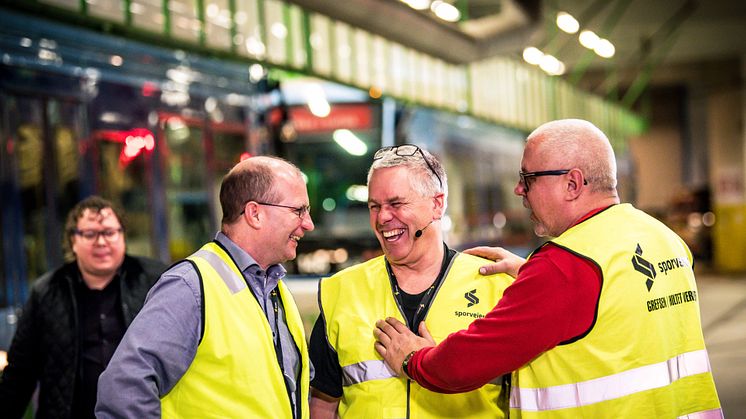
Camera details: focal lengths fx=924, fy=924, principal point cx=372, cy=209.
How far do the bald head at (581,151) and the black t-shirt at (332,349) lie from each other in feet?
2.13

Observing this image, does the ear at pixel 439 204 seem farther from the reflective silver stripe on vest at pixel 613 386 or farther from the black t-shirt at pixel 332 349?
the reflective silver stripe on vest at pixel 613 386

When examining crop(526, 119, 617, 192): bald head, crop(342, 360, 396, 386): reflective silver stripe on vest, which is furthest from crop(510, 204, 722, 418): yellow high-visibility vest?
crop(342, 360, 396, 386): reflective silver stripe on vest

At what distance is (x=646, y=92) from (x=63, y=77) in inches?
1196

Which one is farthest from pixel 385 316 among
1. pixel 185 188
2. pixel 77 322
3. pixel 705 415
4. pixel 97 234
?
pixel 185 188

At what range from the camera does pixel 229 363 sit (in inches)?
109

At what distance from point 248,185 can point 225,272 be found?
1.08 ft

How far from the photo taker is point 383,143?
13.0 m

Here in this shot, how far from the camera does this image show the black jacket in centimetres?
423

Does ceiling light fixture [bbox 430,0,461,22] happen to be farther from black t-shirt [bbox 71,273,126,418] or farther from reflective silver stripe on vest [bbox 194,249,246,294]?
reflective silver stripe on vest [bbox 194,249,246,294]

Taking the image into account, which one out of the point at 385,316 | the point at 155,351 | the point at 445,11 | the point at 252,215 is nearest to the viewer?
→ the point at 155,351

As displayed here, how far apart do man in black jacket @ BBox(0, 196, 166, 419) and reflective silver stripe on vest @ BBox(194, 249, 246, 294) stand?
5.25 ft

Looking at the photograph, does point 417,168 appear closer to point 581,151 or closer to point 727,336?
point 581,151

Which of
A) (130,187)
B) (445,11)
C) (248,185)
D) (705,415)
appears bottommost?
(705,415)

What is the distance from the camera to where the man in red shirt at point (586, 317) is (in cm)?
266
